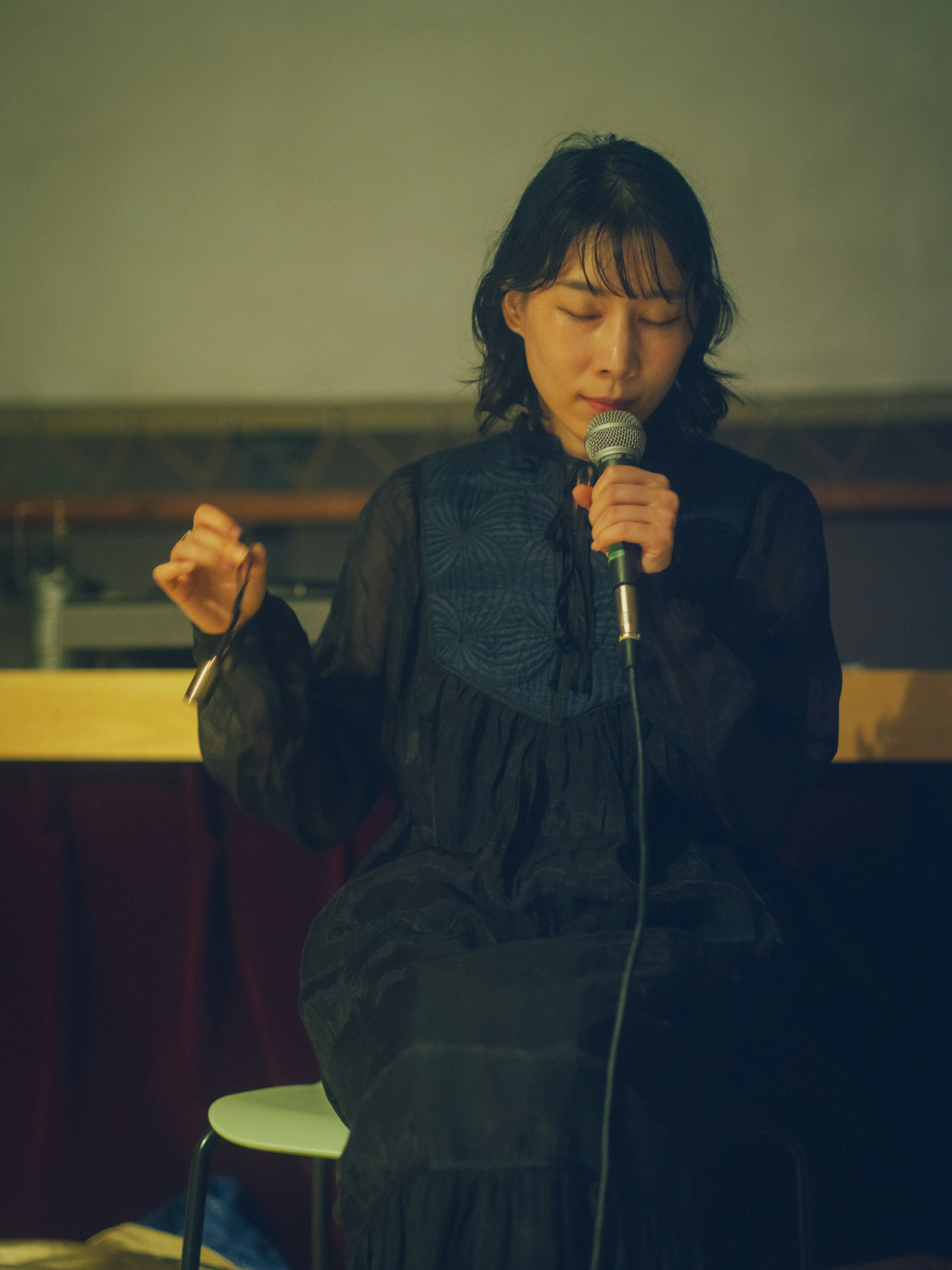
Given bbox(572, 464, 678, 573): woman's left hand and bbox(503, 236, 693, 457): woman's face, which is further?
bbox(503, 236, 693, 457): woman's face

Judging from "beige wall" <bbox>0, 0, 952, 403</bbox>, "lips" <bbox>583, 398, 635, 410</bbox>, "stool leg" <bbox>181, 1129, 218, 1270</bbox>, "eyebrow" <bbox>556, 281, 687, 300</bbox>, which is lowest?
"stool leg" <bbox>181, 1129, 218, 1270</bbox>

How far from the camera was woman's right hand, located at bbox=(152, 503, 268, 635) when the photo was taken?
0.72 meters

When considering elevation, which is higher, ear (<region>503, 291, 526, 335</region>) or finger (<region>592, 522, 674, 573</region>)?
ear (<region>503, 291, 526, 335</region>)

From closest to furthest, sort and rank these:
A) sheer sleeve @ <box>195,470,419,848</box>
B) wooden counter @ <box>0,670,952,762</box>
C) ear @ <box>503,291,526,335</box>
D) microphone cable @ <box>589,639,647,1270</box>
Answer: microphone cable @ <box>589,639,647,1270</box> < sheer sleeve @ <box>195,470,419,848</box> < ear @ <box>503,291,526,335</box> < wooden counter @ <box>0,670,952,762</box>

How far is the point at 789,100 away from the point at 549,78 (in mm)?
515

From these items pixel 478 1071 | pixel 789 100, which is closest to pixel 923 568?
pixel 789 100

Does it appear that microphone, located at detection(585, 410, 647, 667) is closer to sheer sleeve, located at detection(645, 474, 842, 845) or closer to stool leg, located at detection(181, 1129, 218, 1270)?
sheer sleeve, located at detection(645, 474, 842, 845)

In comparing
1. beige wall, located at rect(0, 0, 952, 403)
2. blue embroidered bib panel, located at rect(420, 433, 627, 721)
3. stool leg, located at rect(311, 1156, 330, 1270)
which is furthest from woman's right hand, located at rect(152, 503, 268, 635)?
beige wall, located at rect(0, 0, 952, 403)

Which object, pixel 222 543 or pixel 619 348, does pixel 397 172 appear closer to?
pixel 619 348

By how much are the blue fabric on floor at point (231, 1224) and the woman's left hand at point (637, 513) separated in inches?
38.0

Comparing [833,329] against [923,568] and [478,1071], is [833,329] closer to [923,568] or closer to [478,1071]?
[923,568]

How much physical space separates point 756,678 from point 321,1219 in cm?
73

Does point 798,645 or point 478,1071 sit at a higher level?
point 798,645

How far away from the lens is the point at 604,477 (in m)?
0.64
